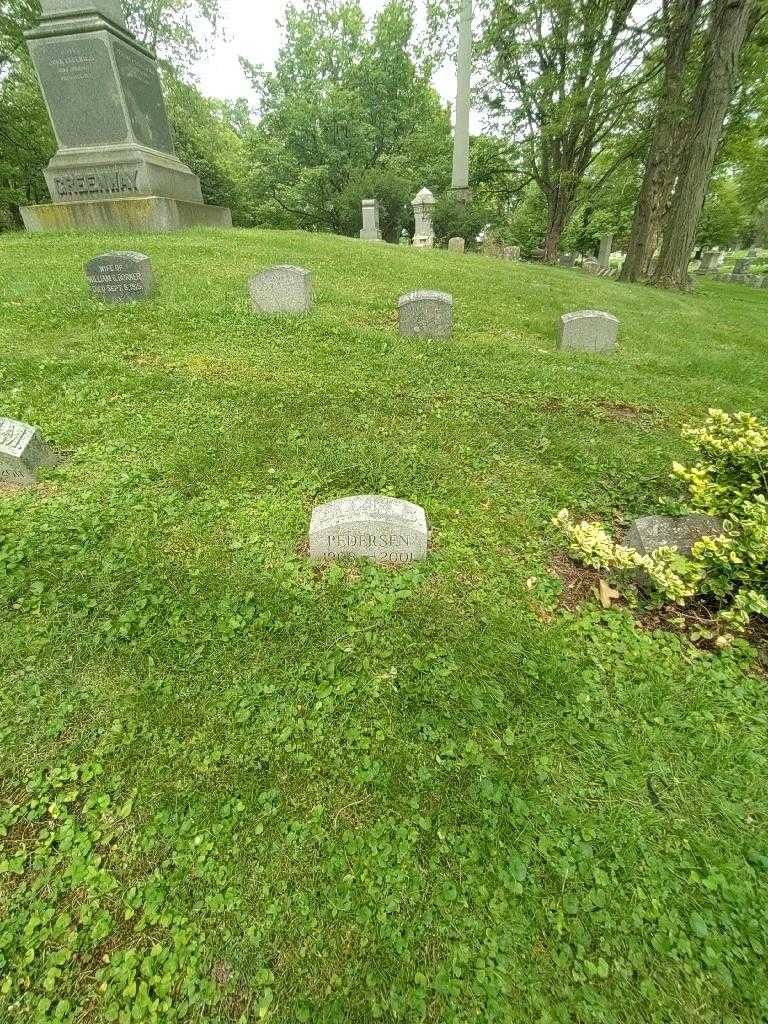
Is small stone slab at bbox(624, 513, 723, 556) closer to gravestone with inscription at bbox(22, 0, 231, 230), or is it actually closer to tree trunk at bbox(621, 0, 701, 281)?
gravestone with inscription at bbox(22, 0, 231, 230)

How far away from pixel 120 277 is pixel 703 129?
16.0m

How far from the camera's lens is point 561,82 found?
20.9 metres

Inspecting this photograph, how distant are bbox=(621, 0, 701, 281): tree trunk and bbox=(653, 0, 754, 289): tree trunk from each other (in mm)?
579

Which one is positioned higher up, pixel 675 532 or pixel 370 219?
pixel 370 219

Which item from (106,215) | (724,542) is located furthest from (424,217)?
(724,542)

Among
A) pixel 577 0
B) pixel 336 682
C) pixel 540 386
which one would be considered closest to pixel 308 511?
pixel 336 682

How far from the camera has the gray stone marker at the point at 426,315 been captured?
771 centimetres

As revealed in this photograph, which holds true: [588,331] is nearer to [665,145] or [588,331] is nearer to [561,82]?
[665,145]

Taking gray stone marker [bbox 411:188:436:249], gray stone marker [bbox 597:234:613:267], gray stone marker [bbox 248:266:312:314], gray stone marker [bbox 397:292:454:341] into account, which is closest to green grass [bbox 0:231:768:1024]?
gray stone marker [bbox 397:292:454:341]

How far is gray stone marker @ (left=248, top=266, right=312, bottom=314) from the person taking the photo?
805 centimetres

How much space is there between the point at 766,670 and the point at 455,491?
→ 2529 millimetres

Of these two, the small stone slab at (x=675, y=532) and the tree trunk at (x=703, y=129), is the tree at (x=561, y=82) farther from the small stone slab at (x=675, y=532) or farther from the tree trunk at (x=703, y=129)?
the small stone slab at (x=675, y=532)

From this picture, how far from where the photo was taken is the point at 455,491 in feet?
14.3

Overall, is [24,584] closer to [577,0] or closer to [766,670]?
[766,670]
